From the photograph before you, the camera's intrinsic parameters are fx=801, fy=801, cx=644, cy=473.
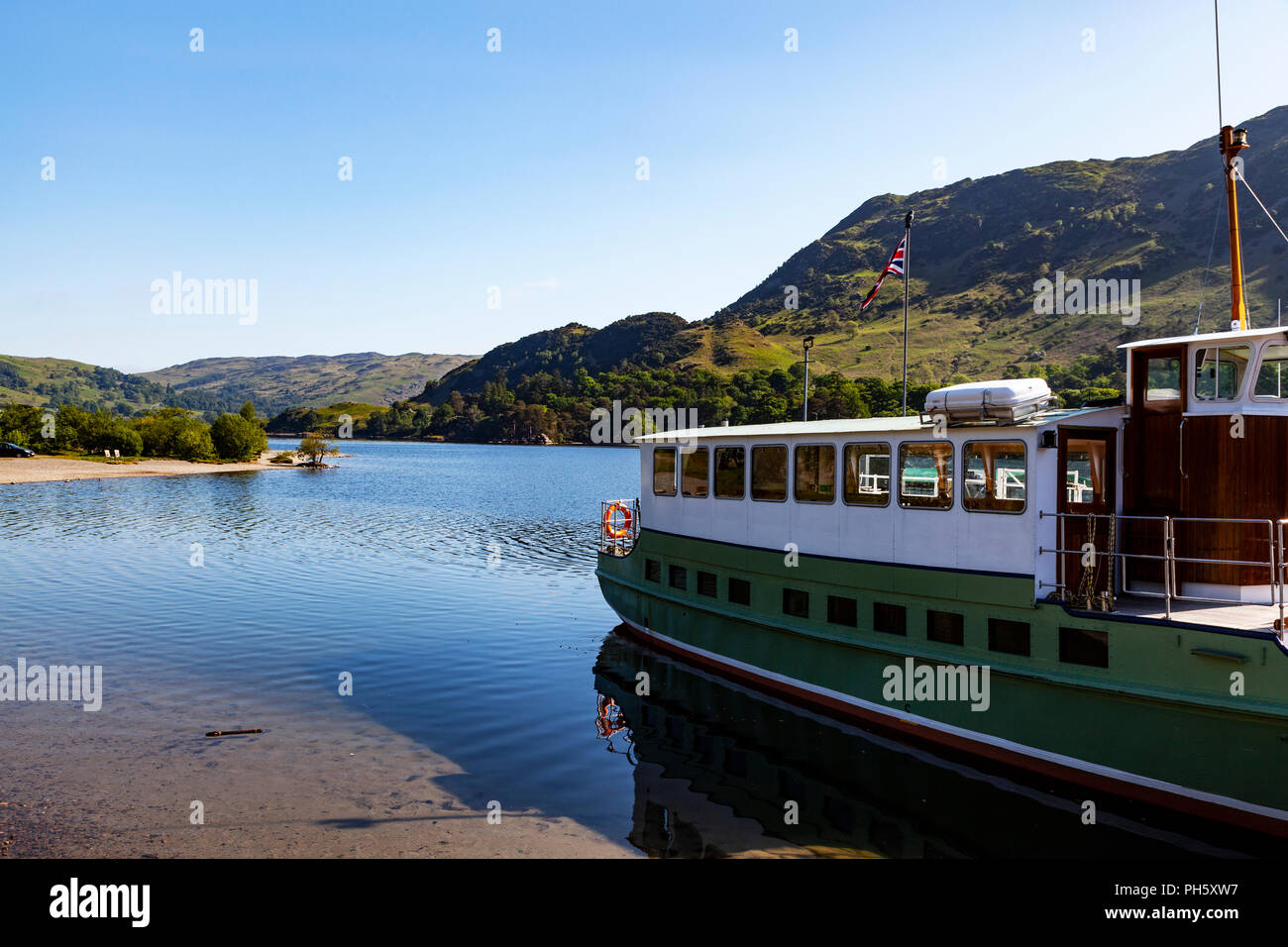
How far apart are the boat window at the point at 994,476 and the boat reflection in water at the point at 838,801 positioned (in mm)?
4419

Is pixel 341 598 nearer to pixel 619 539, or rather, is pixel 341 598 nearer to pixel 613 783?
pixel 619 539

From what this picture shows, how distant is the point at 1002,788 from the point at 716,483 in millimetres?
8569

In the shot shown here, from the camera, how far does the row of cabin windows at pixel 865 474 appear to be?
13.5 metres

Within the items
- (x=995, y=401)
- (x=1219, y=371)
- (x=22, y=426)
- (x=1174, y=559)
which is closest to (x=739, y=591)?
(x=995, y=401)

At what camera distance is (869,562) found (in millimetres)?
15008

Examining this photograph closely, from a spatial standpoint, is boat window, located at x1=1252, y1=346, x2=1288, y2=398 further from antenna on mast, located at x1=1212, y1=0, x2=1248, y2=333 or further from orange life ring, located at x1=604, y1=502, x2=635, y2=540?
orange life ring, located at x1=604, y1=502, x2=635, y2=540

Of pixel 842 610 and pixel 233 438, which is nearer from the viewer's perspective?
pixel 842 610

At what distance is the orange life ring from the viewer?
2352 centimetres

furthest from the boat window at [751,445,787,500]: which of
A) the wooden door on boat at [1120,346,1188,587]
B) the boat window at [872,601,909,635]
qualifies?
the wooden door on boat at [1120,346,1188,587]

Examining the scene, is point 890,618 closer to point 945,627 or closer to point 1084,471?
point 945,627

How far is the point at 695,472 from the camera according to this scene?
19359 millimetres

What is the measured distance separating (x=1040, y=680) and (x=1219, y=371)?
5.59m

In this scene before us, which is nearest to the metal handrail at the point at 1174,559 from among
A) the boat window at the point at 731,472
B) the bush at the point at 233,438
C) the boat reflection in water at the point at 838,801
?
the boat reflection in water at the point at 838,801
